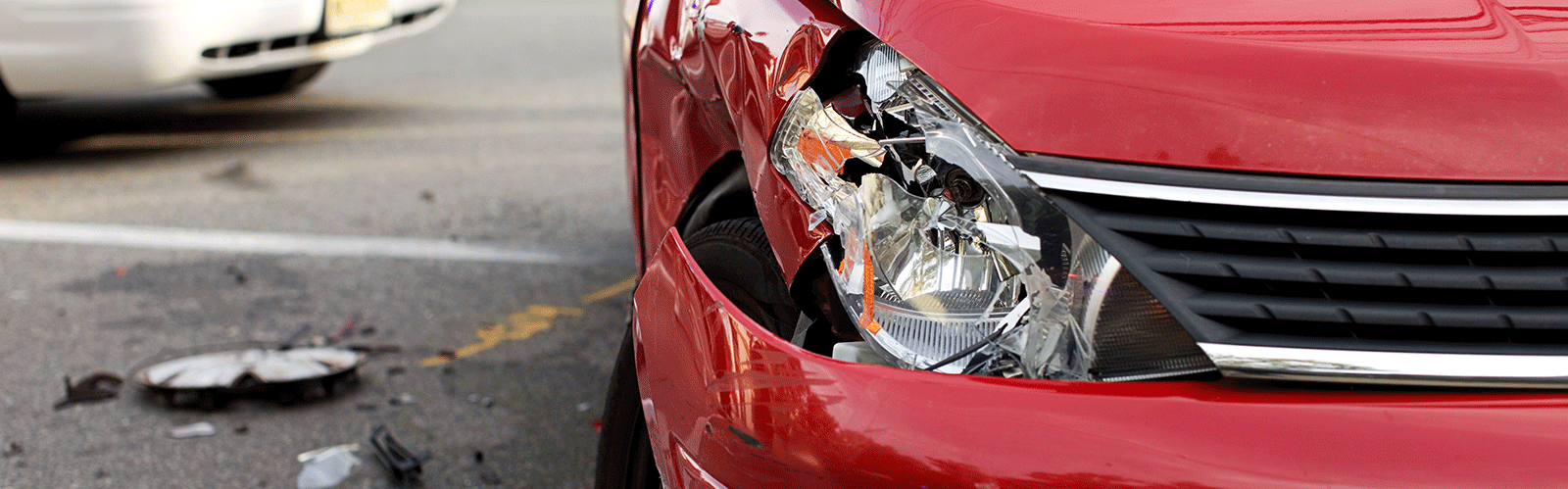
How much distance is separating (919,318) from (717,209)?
0.48 m

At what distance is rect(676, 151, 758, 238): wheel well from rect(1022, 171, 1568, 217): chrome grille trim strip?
21.4 inches

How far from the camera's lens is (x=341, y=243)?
163 inches

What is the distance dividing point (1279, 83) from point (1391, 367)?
281 mm

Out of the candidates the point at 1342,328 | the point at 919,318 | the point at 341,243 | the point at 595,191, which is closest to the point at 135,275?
the point at 341,243

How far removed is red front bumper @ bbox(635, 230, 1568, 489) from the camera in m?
1.11

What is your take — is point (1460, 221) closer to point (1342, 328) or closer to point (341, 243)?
point (1342, 328)

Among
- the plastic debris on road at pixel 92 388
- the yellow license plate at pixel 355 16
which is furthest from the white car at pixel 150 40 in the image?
the plastic debris on road at pixel 92 388

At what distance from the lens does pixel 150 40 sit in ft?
17.0

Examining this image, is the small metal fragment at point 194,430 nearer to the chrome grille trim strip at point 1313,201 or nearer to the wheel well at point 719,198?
the wheel well at point 719,198

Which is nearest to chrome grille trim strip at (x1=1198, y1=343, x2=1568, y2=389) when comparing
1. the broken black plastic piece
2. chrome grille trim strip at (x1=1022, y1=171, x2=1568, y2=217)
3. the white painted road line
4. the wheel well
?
chrome grille trim strip at (x1=1022, y1=171, x2=1568, y2=217)

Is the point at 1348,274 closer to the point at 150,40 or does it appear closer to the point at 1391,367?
the point at 1391,367

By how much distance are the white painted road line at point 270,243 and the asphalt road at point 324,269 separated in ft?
0.05

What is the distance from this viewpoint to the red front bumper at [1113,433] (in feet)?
3.63

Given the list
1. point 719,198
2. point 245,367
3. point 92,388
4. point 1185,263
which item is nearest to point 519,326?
point 245,367
